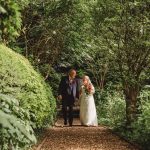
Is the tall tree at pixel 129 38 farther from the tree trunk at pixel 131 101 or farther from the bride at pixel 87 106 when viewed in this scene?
the bride at pixel 87 106

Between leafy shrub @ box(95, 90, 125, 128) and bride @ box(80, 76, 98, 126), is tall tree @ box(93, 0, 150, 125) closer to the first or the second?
leafy shrub @ box(95, 90, 125, 128)

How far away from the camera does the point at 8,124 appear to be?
346 cm

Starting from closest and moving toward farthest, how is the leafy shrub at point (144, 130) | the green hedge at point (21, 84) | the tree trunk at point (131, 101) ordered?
the green hedge at point (21, 84)
the leafy shrub at point (144, 130)
the tree trunk at point (131, 101)

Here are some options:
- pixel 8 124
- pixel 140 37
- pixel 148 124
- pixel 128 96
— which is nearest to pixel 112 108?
pixel 128 96

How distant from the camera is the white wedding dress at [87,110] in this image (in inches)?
757

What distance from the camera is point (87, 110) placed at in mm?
19516

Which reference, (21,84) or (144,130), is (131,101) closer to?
(144,130)

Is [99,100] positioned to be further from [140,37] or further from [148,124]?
[148,124]

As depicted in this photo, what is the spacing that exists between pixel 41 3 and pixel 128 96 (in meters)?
5.55

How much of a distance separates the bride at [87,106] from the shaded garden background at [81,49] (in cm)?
86

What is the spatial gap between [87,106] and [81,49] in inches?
124

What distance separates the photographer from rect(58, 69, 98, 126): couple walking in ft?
59.8

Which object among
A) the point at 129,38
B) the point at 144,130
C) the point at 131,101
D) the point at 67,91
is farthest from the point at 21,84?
the point at 67,91

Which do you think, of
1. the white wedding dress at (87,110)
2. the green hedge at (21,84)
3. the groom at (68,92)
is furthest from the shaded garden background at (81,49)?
the white wedding dress at (87,110)
